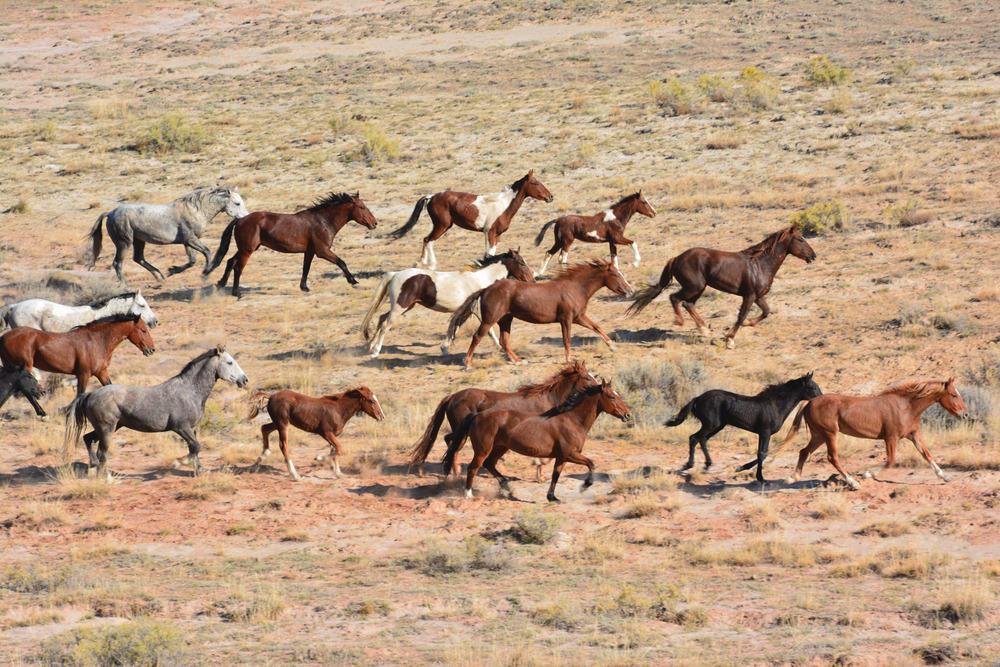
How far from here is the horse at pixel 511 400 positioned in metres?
13.4

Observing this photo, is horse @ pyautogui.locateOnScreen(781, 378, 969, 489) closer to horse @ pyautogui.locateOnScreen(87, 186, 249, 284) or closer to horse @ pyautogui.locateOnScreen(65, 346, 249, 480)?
horse @ pyautogui.locateOnScreen(65, 346, 249, 480)

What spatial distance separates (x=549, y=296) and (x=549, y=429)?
18.2 feet

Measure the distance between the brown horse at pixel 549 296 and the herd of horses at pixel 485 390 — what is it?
22mm

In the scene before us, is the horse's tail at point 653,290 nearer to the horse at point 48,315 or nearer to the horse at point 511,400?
the horse at point 511,400

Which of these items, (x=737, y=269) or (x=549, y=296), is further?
(x=737, y=269)

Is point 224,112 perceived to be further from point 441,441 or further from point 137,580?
point 137,580

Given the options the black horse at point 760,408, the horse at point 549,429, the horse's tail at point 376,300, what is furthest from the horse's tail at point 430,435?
the horse's tail at point 376,300

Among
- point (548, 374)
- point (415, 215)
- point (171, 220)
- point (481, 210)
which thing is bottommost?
point (548, 374)

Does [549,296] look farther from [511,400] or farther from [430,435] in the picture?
[430,435]

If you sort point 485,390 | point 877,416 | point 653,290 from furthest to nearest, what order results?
point 653,290 → point 485,390 → point 877,416

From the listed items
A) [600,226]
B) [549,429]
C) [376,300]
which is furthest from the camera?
[600,226]

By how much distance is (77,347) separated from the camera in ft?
51.3

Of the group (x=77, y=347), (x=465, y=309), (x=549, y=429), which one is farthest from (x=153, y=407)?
(x=465, y=309)

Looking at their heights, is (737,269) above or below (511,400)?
below
